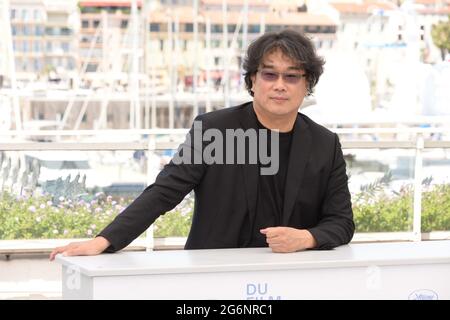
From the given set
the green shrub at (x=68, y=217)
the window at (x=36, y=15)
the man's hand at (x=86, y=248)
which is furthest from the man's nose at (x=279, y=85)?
the window at (x=36, y=15)

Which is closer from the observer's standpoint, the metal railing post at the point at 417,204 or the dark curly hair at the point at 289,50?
the dark curly hair at the point at 289,50

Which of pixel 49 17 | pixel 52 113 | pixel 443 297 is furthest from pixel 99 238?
pixel 49 17

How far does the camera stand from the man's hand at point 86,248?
309 centimetres

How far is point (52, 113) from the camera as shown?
60.2 metres

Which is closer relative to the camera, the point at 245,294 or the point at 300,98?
the point at 245,294

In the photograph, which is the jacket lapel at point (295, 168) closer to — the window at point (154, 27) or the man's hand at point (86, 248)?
the man's hand at point (86, 248)

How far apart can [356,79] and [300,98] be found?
1097 centimetres

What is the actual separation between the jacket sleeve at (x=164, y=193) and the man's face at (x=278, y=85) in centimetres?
24

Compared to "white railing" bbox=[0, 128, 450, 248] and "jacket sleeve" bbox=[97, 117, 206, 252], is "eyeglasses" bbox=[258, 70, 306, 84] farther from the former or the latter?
"white railing" bbox=[0, 128, 450, 248]

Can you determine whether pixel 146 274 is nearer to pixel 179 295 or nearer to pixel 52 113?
pixel 179 295

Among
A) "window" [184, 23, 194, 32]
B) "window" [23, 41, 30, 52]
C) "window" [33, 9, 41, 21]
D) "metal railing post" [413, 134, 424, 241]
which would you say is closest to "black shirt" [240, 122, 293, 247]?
"metal railing post" [413, 134, 424, 241]

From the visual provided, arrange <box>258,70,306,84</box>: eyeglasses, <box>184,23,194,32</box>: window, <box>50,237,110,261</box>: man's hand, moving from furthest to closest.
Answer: <box>184,23,194,32</box>: window, <box>258,70,306,84</box>: eyeglasses, <box>50,237,110,261</box>: man's hand

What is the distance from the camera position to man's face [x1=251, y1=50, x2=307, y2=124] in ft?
11.3
